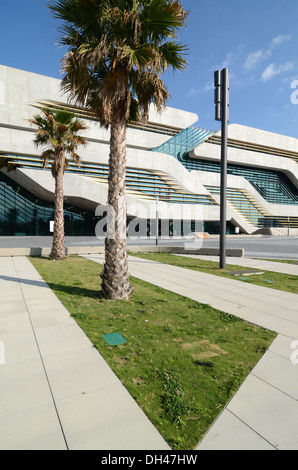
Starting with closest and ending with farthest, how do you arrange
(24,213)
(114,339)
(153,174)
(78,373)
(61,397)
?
(61,397)
(78,373)
(114,339)
(24,213)
(153,174)

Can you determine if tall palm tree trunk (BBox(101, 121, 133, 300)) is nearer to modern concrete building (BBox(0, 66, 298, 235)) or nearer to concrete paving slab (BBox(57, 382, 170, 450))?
concrete paving slab (BBox(57, 382, 170, 450))

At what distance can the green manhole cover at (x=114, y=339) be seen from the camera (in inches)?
187

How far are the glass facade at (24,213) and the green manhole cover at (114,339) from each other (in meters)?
34.2

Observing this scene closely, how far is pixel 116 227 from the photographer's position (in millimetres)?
7527

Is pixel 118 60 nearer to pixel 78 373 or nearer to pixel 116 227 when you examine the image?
pixel 116 227

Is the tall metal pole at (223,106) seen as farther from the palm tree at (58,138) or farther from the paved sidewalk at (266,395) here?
the palm tree at (58,138)

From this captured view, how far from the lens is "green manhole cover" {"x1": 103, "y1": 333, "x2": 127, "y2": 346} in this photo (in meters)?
4.74

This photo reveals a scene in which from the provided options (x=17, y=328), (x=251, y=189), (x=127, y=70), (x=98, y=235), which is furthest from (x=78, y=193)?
(x=251, y=189)

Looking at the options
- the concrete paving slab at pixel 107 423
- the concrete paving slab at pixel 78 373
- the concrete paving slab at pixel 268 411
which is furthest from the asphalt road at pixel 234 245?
the concrete paving slab at pixel 107 423

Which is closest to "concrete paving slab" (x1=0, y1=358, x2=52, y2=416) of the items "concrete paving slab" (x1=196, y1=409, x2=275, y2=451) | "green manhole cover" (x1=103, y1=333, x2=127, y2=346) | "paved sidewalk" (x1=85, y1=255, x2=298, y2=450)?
"green manhole cover" (x1=103, y1=333, x2=127, y2=346)

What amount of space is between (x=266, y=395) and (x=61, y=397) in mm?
2558

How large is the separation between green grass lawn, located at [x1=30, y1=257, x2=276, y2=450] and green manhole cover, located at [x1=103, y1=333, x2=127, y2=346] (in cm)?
9

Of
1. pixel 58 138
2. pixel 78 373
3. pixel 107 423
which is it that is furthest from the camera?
pixel 58 138

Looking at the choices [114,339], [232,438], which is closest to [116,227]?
[114,339]
